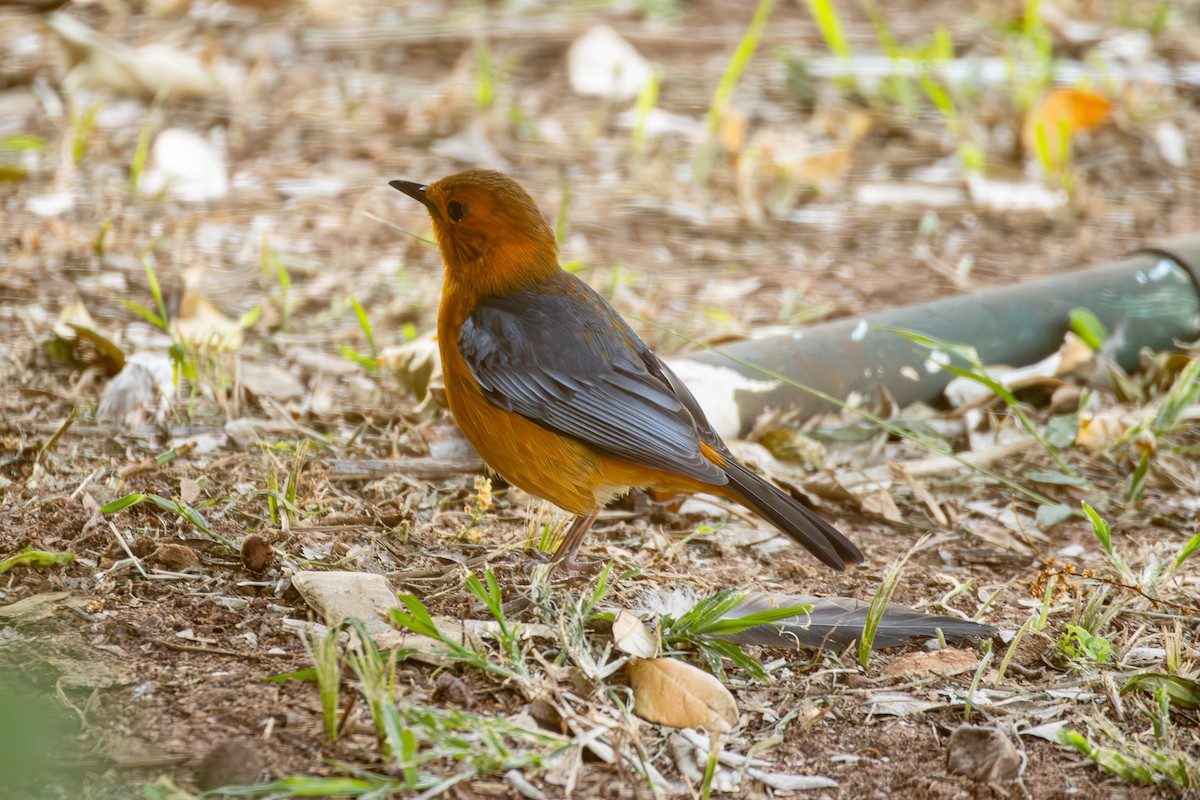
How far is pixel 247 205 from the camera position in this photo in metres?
6.48

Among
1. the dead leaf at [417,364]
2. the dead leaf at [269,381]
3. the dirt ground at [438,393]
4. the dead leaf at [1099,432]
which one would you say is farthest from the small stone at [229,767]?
the dead leaf at [1099,432]

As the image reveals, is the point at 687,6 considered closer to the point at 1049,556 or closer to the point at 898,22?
the point at 898,22

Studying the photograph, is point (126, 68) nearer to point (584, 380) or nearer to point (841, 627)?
point (584, 380)

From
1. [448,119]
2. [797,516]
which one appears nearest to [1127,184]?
[448,119]

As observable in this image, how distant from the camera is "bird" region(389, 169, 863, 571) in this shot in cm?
379

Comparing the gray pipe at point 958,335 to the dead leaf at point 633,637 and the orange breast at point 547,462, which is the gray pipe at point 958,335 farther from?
the dead leaf at point 633,637

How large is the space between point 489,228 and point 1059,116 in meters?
4.37

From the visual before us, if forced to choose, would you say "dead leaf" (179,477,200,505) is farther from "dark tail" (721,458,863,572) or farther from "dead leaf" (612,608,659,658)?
"dark tail" (721,458,863,572)

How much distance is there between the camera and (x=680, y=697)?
3000 mm

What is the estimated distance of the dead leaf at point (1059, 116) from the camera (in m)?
7.21

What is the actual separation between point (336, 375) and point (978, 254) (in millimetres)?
3483

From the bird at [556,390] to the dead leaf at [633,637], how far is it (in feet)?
1.82

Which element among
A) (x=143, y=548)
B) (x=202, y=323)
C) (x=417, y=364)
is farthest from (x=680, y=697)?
(x=202, y=323)

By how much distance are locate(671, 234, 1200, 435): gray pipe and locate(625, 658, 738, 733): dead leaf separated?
1787 millimetres
